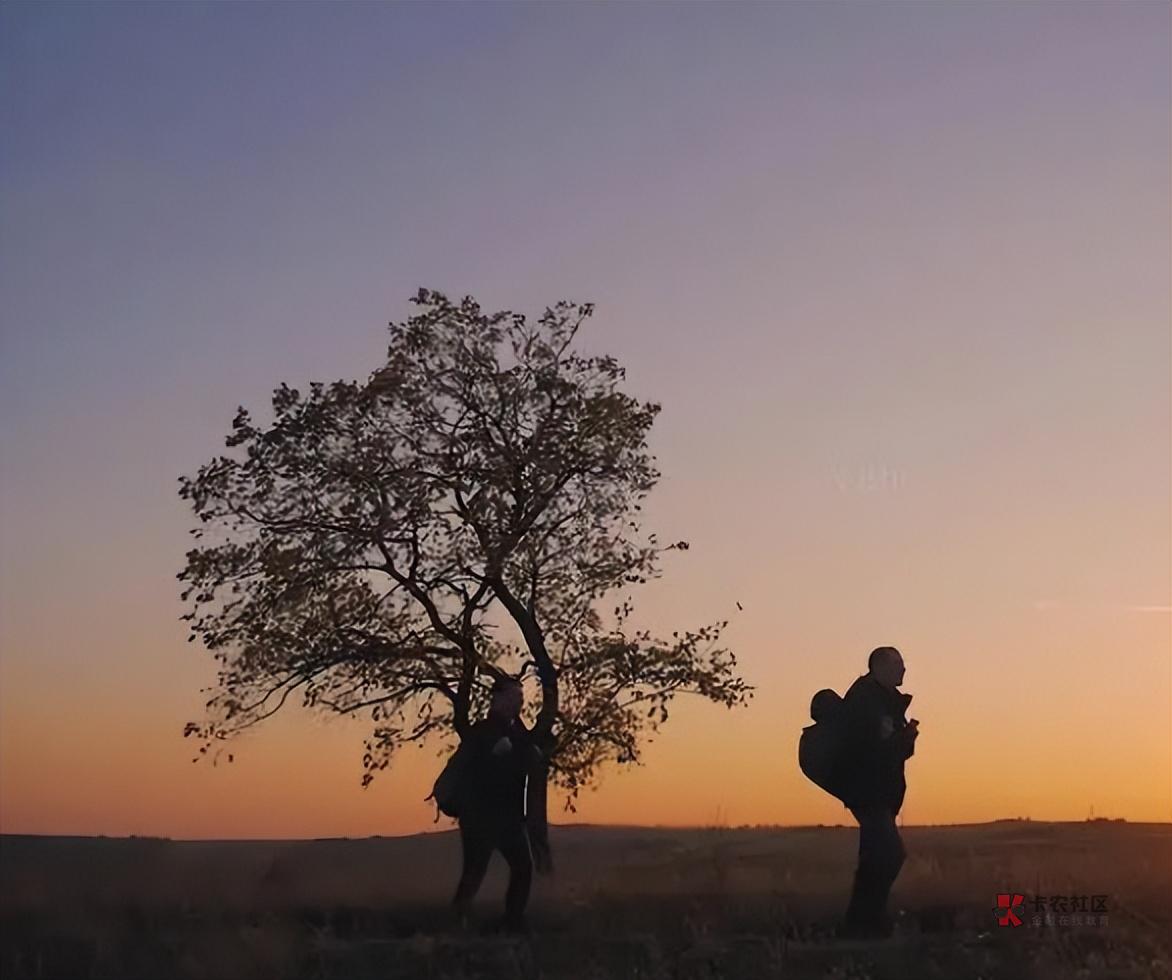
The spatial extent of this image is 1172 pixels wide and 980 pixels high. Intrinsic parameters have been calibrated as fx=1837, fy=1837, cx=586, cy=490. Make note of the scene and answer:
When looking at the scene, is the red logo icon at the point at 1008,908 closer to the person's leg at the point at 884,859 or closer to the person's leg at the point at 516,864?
the person's leg at the point at 884,859

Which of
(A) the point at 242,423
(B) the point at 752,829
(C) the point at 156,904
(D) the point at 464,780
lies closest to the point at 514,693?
(D) the point at 464,780

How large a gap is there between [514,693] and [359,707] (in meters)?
5.95

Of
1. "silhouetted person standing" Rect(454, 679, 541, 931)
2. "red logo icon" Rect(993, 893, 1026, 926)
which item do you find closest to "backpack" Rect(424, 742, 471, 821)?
"silhouetted person standing" Rect(454, 679, 541, 931)

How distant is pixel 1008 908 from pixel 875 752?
9.01 ft

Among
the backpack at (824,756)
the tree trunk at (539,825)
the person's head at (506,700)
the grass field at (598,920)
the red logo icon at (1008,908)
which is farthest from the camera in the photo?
the tree trunk at (539,825)

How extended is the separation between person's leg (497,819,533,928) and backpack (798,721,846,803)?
3.13 metres

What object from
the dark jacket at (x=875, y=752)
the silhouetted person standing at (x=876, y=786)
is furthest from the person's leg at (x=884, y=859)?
the dark jacket at (x=875, y=752)

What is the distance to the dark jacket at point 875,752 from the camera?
1942cm

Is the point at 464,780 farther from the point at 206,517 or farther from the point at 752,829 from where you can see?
the point at 752,829

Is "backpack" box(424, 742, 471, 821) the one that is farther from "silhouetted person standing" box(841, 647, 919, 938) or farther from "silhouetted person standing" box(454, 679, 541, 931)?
"silhouetted person standing" box(841, 647, 919, 938)

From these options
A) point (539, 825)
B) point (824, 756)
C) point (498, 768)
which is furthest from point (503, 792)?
point (539, 825)

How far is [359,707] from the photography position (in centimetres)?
2584

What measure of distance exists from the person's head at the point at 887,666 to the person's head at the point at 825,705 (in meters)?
0.51

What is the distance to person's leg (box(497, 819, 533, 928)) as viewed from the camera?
1975 centimetres
